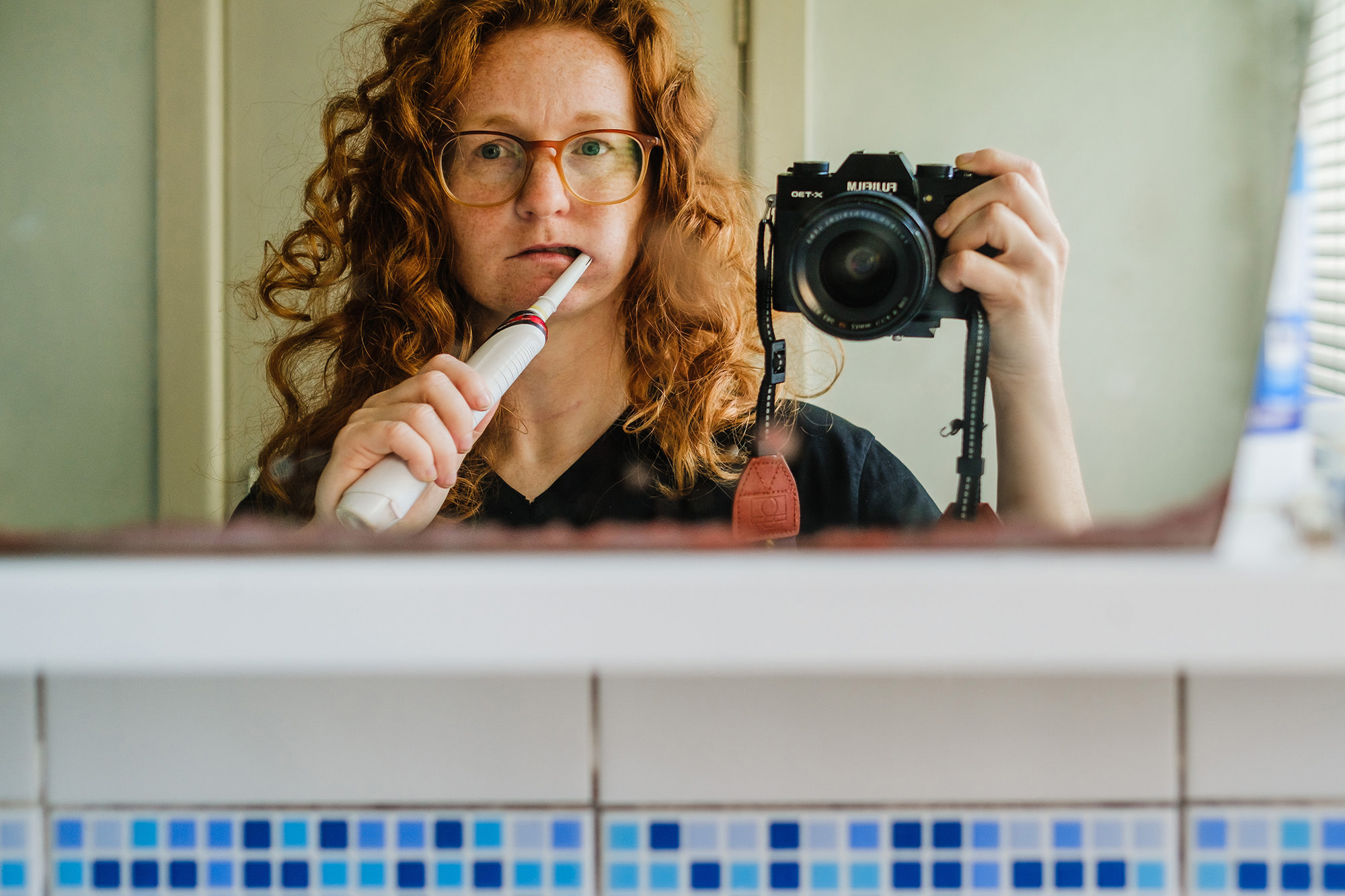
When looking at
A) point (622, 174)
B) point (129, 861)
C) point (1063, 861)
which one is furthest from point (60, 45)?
point (1063, 861)

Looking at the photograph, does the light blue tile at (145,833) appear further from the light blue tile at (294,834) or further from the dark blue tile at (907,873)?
the dark blue tile at (907,873)

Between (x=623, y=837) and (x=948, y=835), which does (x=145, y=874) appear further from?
(x=948, y=835)

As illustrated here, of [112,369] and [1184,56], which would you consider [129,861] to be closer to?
[112,369]

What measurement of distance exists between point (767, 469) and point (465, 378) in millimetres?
124

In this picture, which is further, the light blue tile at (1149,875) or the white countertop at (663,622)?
the light blue tile at (1149,875)

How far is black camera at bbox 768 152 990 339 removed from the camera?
39 cm

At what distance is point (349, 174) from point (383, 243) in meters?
0.03

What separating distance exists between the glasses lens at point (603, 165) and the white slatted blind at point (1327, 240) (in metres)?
0.30

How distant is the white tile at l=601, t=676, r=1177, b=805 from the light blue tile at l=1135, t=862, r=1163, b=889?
3cm

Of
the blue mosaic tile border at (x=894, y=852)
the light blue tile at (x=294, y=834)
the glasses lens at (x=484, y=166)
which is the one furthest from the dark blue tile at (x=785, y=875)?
the glasses lens at (x=484, y=166)

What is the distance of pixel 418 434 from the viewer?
39 cm

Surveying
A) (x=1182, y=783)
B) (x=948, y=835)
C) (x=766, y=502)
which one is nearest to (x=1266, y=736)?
(x=1182, y=783)

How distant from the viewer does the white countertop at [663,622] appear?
1.11ft

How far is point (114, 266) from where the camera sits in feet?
1.28
